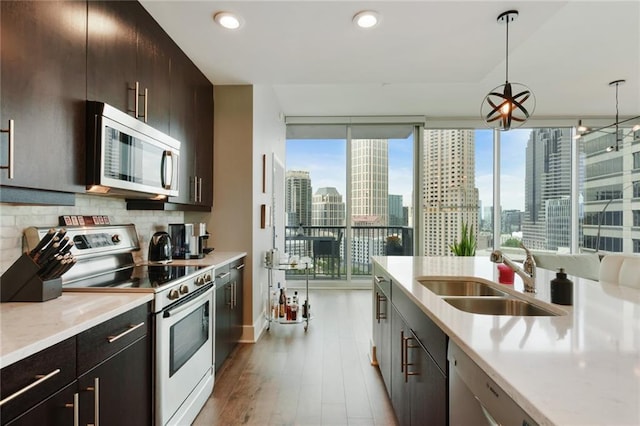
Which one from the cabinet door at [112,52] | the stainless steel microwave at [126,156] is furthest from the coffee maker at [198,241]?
the cabinet door at [112,52]

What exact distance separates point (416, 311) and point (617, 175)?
606 centimetres

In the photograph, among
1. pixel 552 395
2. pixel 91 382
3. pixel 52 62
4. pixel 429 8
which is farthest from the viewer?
pixel 429 8

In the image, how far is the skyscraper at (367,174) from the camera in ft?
19.1

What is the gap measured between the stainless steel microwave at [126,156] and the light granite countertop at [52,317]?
557mm

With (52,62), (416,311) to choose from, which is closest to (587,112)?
(416,311)

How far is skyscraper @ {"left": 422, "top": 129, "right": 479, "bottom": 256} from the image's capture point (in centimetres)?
573

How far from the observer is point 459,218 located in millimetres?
5773

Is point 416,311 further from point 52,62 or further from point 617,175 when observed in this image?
point 617,175

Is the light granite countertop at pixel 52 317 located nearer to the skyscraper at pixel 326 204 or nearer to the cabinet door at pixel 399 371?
the cabinet door at pixel 399 371

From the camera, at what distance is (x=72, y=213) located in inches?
74.4

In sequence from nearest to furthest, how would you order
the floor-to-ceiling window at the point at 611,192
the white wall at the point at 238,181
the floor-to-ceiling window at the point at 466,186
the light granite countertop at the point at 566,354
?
the light granite countertop at the point at 566,354 → the white wall at the point at 238,181 → the floor-to-ceiling window at the point at 611,192 → the floor-to-ceiling window at the point at 466,186

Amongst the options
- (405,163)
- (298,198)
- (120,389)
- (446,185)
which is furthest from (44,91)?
(446,185)

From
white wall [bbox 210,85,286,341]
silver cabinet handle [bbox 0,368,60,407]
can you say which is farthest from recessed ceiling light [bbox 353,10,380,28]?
silver cabinet handle [bbox 0,368,60,407]

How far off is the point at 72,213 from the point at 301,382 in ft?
6.15
